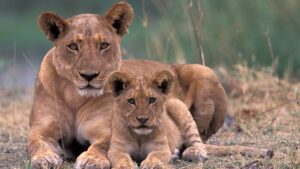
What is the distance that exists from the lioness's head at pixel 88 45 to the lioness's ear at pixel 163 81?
15.8 inches

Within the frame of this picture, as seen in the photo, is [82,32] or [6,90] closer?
[82,32]

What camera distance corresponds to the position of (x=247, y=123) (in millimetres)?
8148

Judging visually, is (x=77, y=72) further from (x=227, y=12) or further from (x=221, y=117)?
(x=227, y=12)

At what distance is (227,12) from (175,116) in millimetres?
5201

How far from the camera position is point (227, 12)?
11.9m

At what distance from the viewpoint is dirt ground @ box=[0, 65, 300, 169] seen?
6.25 metres

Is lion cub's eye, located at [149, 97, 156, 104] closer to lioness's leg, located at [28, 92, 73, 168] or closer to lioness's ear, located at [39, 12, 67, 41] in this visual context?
lioness's leg, located at [28, 92, 73, 168]

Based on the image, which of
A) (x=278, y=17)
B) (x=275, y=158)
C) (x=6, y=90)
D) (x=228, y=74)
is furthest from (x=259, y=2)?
(x=275, y=158)

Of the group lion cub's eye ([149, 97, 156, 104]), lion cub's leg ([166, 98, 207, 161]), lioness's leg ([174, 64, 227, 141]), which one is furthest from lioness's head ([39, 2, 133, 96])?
lioness's leg ([174, 64, 227, 141])

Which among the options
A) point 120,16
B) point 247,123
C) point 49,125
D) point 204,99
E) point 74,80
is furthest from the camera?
point 247,123

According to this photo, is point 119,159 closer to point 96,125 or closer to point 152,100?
point 152,100

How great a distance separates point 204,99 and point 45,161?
182 centimetres

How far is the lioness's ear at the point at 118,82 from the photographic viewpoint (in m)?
6.06

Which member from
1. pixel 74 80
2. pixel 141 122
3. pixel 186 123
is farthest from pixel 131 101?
pixel 186 123
